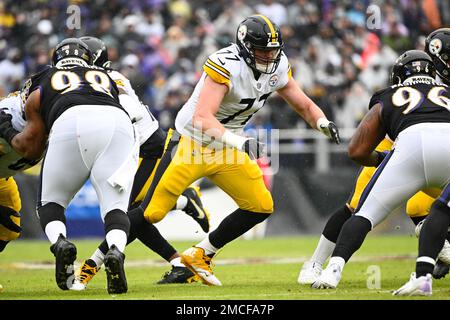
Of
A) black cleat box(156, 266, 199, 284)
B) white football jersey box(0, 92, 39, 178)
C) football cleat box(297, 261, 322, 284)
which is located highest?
white football jersey box(0, 92, 39, 178)

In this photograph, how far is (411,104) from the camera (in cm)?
656

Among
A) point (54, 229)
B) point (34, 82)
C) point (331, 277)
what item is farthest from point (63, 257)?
point (331, 277)

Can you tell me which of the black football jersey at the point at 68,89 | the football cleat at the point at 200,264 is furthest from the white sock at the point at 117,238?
the football cleat at the point at 200,264

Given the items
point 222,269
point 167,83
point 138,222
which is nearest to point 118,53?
point 167,83

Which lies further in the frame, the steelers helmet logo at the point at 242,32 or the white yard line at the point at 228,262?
the white yard line at the point at 228,262

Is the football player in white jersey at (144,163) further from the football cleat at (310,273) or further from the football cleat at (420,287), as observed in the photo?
the football cleat at (420,287)

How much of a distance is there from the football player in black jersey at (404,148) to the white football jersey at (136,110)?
1.87 metres

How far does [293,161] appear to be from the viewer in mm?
14148

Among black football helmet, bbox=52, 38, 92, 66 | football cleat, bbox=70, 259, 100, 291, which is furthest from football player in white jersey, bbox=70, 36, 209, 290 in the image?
black football helmet, bbox=52, 38, 92, 66

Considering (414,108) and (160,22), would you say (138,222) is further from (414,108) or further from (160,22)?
(160,22)

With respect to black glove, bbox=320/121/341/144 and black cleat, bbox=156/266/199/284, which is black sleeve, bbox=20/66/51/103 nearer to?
black cleat, bbox=156/266/199/284

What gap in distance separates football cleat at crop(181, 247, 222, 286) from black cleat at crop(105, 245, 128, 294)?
3.91 feet

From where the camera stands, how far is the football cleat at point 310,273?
294 inches

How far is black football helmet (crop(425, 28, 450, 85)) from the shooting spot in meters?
7.33
